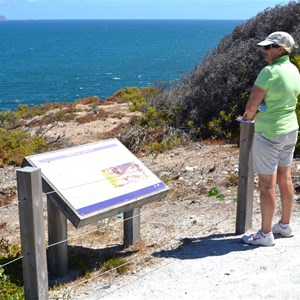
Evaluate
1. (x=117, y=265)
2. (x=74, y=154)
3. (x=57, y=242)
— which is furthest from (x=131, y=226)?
(x=74, y=154)

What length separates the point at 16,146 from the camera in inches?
Answer: 467

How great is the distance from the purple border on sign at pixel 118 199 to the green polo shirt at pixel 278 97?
3.50ft

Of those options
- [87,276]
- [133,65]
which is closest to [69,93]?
[133,65]

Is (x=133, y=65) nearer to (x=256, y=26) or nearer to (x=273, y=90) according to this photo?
(x=256, y=26)

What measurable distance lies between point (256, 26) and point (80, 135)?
5.16 metres

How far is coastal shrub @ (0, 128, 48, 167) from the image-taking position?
37.0ft

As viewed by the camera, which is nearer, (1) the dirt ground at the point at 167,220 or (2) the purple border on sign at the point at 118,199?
(2) the purple border on sign at the point at 118,199

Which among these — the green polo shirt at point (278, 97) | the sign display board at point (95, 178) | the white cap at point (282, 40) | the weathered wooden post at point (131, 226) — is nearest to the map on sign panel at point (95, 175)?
the sign display board at point (95, 178)

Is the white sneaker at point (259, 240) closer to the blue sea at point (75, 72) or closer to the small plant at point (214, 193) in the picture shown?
the small plant at point (214, 193)

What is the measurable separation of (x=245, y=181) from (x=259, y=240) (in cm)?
62

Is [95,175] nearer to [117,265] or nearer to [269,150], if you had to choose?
[117,265]

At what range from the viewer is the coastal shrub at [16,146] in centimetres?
1127

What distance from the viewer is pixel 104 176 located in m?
4.99

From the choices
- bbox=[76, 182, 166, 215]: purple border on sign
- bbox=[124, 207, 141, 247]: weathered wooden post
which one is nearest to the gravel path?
bbox=[124, 207, 141, 247]: weathered wooden post
